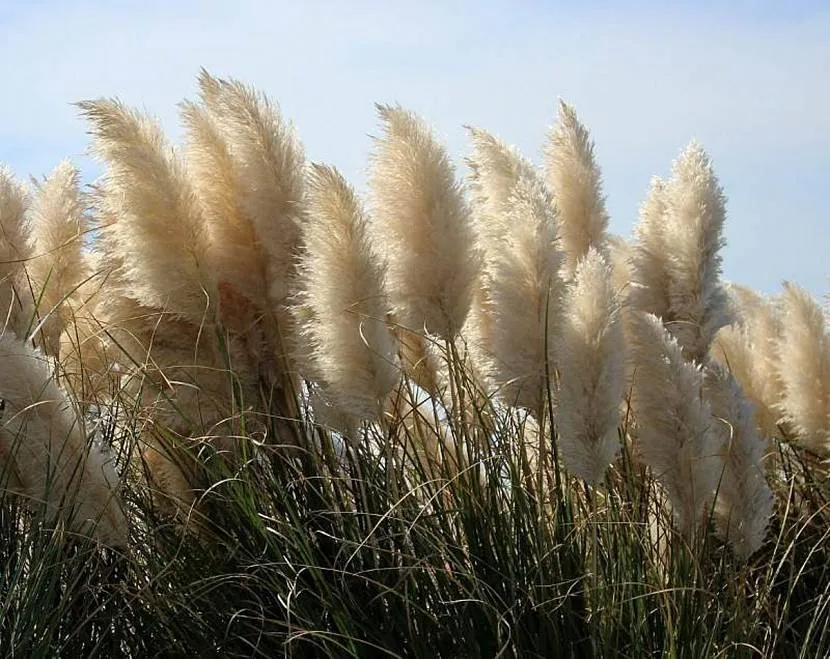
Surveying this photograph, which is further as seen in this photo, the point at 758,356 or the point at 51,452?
the point at 758,356

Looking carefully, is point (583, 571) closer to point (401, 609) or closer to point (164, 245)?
point (401, 609)

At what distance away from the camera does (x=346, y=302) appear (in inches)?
119

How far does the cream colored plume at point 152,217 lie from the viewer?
10.6ft

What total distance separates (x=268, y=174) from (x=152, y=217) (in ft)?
0.99

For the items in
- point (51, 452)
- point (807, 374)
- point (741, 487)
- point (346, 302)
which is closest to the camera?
point (51, 452)

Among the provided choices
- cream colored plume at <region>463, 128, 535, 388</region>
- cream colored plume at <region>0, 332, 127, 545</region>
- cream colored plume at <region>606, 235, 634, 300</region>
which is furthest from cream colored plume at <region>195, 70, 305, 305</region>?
cream colored plume at <region>606, 235, 634, 300</region>

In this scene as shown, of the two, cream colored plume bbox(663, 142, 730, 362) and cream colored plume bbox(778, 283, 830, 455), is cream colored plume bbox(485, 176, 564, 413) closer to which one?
cream colored plume bbox(663, 142, 730, 362)

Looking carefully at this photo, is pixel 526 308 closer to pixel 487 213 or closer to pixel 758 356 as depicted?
pixel 487 213

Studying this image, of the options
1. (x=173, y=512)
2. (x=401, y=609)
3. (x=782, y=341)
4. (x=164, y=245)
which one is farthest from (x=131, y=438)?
(x=782, y=341)

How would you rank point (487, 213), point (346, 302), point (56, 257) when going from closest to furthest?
point (346, 302), point (487, 213), point (56, 257)

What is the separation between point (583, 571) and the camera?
10.1ft

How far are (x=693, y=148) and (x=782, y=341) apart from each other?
28.8 inches

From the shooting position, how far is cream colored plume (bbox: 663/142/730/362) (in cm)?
342

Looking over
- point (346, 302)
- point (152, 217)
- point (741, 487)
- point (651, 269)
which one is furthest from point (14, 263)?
point (741, 487)
